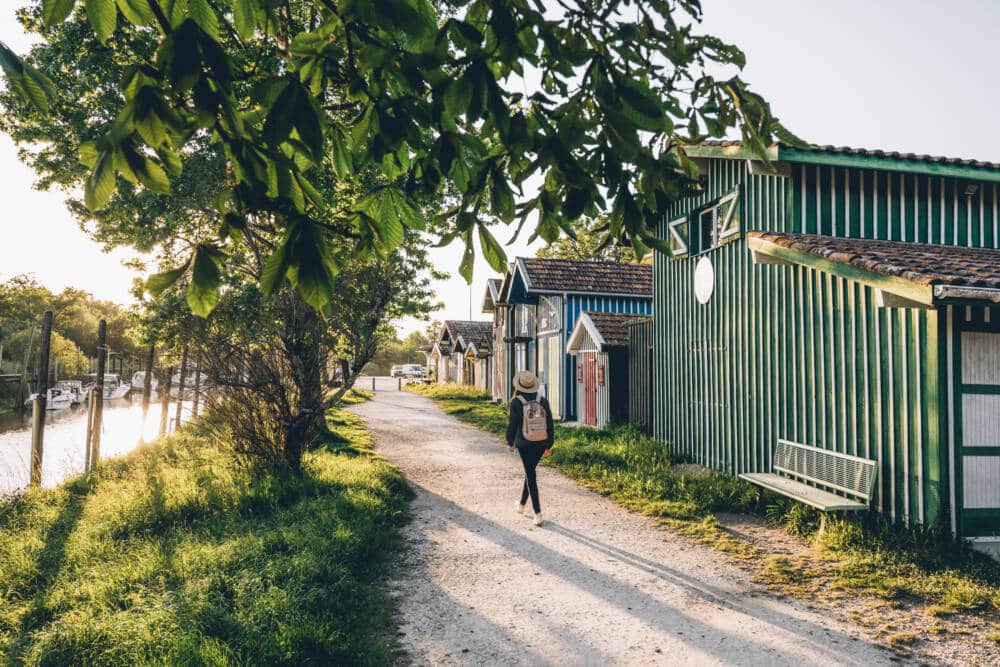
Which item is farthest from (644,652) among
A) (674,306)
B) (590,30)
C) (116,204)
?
(116,204)

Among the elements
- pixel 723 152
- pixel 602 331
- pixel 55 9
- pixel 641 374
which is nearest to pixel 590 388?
pixel 602 331

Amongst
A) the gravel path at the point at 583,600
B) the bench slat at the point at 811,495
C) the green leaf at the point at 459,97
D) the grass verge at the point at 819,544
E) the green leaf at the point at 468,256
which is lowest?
the gravel path at the point at 583,600

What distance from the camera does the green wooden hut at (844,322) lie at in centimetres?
608

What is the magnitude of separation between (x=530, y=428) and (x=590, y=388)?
9.28m

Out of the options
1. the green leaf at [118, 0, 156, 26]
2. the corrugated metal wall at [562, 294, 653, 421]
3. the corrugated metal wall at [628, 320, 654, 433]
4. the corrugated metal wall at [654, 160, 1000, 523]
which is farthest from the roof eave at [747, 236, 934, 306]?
the corrugated metal wall at [562, 294, 653, 421]

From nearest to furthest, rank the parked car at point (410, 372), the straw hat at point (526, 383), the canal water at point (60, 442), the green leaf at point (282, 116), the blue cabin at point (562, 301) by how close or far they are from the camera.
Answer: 1. the green leaf at point (282, 116)
2. the straw hat at point (526, 383)
3. the canal water at point (60, 442)
4. the blue cabin at point (562, 301)
5. the parked car at point (410, 372)

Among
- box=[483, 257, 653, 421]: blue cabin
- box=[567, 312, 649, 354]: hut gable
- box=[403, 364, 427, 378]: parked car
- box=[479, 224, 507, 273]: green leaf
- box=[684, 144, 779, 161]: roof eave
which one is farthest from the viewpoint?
box=[403, 364, 427, 378]: parked car

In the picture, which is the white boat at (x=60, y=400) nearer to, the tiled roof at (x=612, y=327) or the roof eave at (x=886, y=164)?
the tiled roof at (x=612, y=327)

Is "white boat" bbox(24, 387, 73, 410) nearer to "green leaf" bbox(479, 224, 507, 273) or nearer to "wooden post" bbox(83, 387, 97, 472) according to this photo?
"wooden post" bbox(83, 387, 97, 472)

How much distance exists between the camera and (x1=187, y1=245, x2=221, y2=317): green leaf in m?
1.61

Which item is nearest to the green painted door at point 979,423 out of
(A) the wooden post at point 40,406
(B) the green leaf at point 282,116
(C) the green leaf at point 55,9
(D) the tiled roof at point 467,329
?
(B) the green leaf at point 282,116

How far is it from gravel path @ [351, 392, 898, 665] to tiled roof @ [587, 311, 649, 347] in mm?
7432

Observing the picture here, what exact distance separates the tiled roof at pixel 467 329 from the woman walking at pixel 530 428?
31.5 m

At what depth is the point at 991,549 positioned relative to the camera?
5.89 meters
